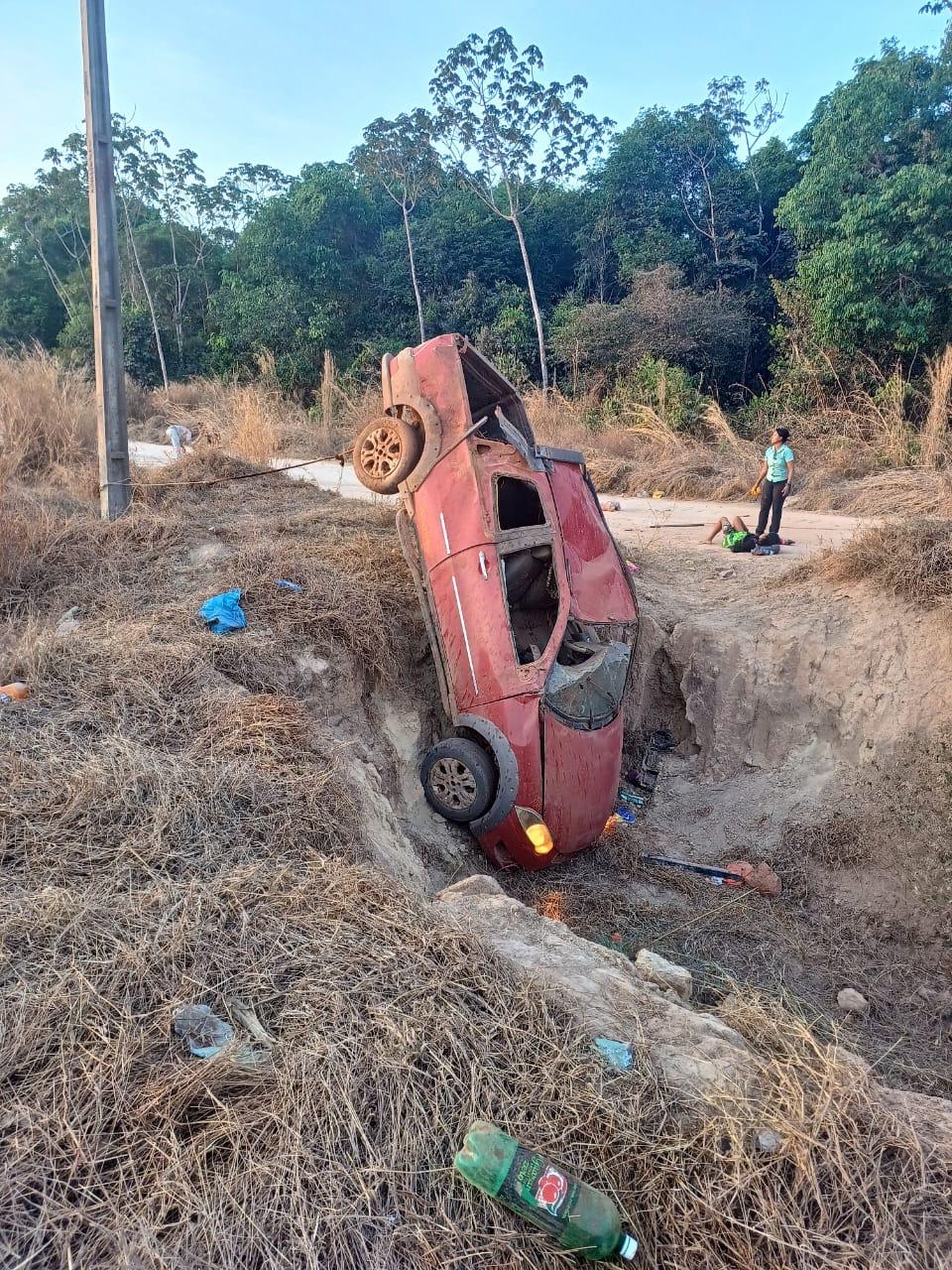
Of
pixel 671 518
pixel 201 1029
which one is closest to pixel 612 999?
pixel 201 1029

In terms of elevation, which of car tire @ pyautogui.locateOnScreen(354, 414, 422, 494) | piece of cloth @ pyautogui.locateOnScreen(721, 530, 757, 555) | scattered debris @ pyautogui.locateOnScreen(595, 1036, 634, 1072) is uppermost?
car tire @ pyautogui.locateOnScreen(354, 414, 422, 494)

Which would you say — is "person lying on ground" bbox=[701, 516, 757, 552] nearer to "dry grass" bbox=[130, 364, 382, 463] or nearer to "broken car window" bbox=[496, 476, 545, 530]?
"broken car window" bbox=[496, 476, 545, 530]

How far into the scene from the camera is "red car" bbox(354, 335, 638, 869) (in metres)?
4.64

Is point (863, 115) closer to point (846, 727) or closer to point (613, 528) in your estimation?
point (613, 528)

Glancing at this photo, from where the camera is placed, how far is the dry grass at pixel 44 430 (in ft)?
28.2

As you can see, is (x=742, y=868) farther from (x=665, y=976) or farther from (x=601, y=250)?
(x=601, y=250)

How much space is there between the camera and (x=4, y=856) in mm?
2764

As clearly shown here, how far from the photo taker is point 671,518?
10.3 metres

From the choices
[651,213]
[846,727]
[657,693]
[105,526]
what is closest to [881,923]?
[846,727]

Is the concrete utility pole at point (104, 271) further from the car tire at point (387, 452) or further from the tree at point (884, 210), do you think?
the tree at point (884, 210)

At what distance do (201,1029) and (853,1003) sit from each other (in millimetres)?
3839

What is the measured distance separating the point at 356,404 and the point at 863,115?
37.3 ft

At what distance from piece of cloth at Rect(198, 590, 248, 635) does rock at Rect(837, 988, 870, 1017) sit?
4.42 meters

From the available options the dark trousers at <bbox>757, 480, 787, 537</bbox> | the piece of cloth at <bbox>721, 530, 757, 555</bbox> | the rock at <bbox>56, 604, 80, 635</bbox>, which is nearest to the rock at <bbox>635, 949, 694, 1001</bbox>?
the rock at <bbox>56, 604, 80, 635</bbox>
